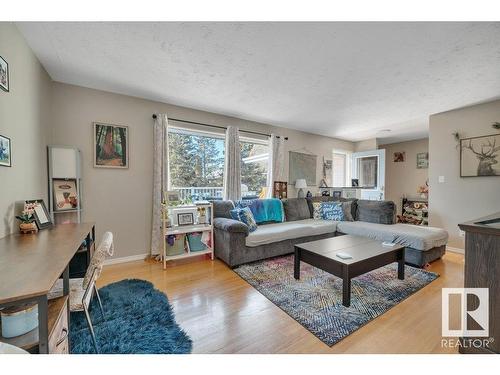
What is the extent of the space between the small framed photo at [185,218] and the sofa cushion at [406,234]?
2.47 m

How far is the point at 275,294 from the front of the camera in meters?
2.07

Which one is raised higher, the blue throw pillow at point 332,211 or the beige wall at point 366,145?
the beige wall at point 366,145

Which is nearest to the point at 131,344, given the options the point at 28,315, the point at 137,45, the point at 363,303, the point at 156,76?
→ the point at 28,315

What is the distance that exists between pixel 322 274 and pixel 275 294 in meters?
0.73

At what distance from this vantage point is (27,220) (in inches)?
66.5

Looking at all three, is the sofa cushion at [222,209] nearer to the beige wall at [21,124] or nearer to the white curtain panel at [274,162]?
the white curtain panel at [274,162]

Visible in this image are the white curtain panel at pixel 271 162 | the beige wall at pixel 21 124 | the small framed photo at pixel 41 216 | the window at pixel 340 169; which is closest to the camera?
the beige wall at pixel 21 124

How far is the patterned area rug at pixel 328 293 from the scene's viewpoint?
5.40ft

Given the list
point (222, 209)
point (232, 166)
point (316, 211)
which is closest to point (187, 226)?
point (222, 209)

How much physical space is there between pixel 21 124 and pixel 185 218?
1.81 m

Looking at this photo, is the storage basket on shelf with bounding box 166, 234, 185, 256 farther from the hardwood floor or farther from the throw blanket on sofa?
the throw blanket on sofa

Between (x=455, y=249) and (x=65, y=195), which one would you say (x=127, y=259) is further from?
(x=455, y=249)

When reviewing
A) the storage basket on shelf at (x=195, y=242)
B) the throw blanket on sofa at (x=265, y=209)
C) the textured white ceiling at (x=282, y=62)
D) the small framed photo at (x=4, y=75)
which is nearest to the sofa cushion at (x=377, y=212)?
the throw blanket on sofa at (x=265, y=209)
